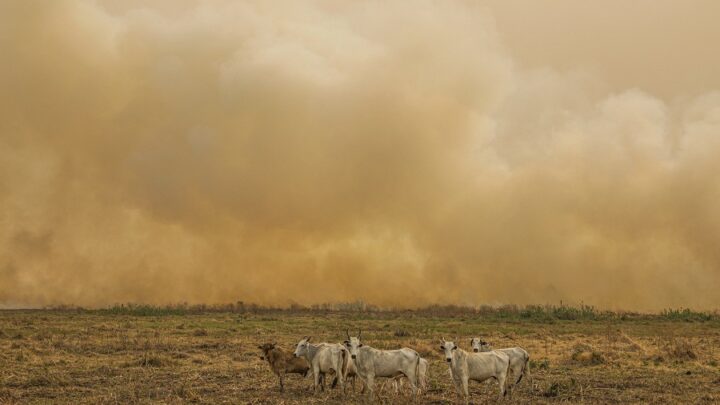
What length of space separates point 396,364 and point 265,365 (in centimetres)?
1176

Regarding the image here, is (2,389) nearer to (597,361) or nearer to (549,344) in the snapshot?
(597,361)

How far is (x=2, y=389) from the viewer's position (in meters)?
24.4

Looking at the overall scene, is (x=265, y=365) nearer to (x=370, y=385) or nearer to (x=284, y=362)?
(x=284, y=362)

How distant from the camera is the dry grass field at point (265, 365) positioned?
2311 centimetres

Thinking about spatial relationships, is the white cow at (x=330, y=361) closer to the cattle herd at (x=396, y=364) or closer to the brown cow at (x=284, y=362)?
the cattle herd at (x=396, y=364)

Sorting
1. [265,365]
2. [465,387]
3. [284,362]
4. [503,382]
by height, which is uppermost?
[284,362]

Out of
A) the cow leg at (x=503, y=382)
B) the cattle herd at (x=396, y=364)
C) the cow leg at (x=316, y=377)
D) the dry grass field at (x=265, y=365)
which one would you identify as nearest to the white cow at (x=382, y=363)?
the cattle herd at (x=396, y=364)

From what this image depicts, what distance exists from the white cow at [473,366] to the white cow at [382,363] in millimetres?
1262

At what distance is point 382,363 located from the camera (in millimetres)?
22641

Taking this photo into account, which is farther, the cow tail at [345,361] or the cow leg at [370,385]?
the cow tail at [345,361]

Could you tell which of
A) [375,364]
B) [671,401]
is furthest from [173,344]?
[671,401]

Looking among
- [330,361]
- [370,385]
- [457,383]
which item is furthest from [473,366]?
[330,361]

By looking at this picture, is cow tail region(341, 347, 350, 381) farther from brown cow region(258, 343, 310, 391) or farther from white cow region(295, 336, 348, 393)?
brown cow region(258, 343, 310, 391)

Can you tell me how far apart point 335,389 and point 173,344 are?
19.7m
